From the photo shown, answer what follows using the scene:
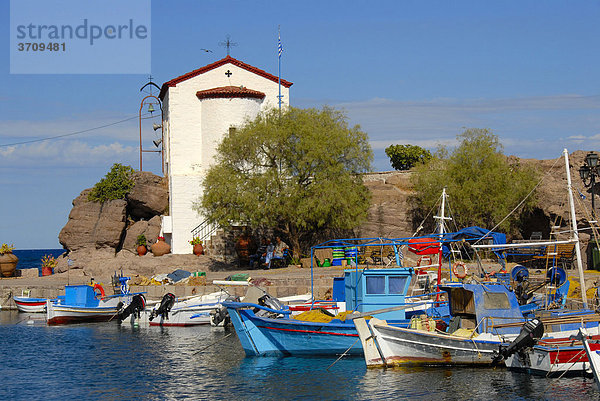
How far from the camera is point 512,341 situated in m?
22.5

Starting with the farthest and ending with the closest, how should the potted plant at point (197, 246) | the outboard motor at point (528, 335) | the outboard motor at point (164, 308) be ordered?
1. the potted plant at point (197, 246)
2. the outboard motor at point (164, 308)
3. the outboard motor at point (528, 335)

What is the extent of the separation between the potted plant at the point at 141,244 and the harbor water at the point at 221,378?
20.9m

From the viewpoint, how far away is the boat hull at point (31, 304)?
41.7m

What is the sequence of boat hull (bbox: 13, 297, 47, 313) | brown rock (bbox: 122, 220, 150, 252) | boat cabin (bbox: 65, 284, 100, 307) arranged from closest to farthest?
boat cabin (bbox: 65, 284, 100, 307)
boat hull (bbox: 13, 297, 47, 313)
brown rock (bbox: 122, 220, 150, 252)

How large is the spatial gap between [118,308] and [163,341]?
7.20m

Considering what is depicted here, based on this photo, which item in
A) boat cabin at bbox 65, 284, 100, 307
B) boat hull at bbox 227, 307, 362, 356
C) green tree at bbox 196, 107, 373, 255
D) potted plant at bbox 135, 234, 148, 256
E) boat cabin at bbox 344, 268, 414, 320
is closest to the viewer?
boat hull at bbox 227, 307, 362, 356

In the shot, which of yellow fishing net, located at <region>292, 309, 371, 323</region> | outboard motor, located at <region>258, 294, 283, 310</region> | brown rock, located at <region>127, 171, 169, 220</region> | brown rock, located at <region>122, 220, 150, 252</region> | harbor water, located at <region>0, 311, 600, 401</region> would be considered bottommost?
harbor water, located at <region>0, 311, 600, 401</region>

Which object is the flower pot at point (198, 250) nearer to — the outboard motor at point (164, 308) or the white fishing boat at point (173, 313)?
the white fishing boat at point (173, 313)

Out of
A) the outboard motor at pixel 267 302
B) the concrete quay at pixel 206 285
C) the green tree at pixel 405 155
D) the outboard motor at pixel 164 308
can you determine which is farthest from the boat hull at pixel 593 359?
the green tree at pixel 405 155

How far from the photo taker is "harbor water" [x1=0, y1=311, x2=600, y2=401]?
20.4 meters

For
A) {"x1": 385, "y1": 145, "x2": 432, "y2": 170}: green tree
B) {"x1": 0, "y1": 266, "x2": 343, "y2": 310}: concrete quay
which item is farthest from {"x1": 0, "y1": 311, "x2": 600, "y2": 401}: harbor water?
{"x1": 385, "y1": 145, "x2": 432, "y2": 170}: green tree

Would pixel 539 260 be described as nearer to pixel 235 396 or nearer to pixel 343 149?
pixel 343 149

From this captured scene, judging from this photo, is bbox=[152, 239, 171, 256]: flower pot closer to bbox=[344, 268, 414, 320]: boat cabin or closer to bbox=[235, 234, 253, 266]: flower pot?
bbox=[235, 234, 253, 266]: flower pot

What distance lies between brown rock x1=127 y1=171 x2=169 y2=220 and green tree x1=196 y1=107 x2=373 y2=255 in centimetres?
942
